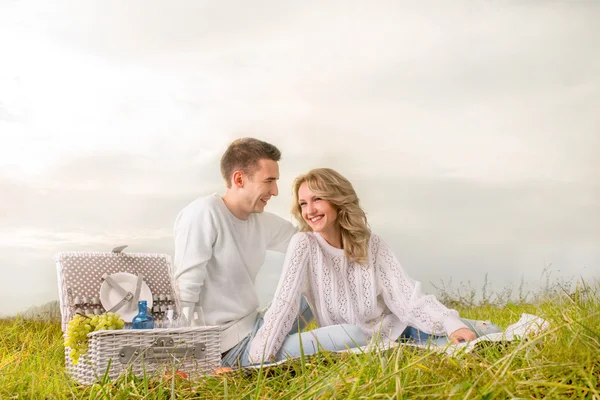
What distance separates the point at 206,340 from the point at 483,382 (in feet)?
6.99

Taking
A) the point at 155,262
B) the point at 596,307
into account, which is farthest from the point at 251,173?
the point at 596,307

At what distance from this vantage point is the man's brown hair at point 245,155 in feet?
Result: 14.4

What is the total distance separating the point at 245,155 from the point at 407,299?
1418mm

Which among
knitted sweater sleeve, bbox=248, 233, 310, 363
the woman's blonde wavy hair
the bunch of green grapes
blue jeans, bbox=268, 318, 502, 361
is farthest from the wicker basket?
the woman's blonde wavy hair

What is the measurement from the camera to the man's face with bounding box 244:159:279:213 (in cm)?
432

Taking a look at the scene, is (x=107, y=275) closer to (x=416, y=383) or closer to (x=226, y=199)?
(x=226, y=199)

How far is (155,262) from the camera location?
4.38 m

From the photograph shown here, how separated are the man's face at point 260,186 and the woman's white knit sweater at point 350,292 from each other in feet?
1.73

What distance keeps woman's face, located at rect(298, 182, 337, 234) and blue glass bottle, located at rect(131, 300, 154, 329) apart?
1.08 meters

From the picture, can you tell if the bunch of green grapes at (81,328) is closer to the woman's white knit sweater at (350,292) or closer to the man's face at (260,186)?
the woman's white knit sweater at (350,292)

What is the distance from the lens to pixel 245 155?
14.5 feet

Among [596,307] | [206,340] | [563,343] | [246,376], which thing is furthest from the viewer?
[206,340]

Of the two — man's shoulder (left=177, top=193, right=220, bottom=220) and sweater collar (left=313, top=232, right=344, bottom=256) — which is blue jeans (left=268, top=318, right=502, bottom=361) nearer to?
sweater collar (left=313, top=232, right=344, bottom=256)

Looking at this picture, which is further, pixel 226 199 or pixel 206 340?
pixel 226 199
